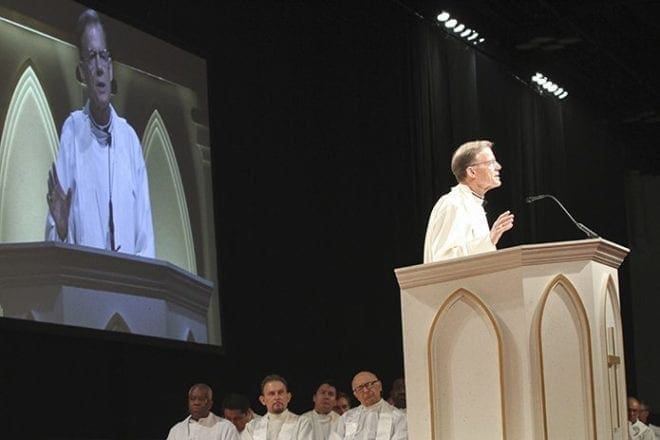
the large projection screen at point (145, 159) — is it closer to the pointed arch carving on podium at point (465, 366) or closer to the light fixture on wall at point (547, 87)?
the pointed arch carving on podium at point (465, 366)

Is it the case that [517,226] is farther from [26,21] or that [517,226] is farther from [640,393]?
[26,21]

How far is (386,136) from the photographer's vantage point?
11742 millimetres

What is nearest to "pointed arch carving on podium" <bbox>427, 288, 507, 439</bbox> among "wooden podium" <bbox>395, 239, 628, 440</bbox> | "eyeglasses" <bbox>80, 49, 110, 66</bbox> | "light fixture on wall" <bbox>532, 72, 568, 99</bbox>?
"wooden podium" <bbox>395, 239, 628, 440</bbox>

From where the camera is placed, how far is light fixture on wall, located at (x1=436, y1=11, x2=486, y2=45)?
38.9ft

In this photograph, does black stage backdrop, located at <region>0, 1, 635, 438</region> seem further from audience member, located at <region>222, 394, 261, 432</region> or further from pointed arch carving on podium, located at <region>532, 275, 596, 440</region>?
pointed arch carving on podium, located at <region>532, 275, 596, 440</region>

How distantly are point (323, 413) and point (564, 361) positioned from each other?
493 cm

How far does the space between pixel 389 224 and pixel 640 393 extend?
6035mm

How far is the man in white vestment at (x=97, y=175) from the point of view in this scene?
751cm

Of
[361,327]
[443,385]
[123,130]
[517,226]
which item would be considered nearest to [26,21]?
[123,130]

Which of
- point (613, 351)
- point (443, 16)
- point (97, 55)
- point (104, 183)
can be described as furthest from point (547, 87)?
point (613, 351)

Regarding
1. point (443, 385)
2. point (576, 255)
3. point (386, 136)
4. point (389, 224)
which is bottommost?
point (443, 385)

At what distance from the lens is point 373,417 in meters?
Answer: 8.38

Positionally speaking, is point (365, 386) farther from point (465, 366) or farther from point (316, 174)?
point (465, 366)

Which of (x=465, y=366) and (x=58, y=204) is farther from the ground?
(x=58, y=204)
